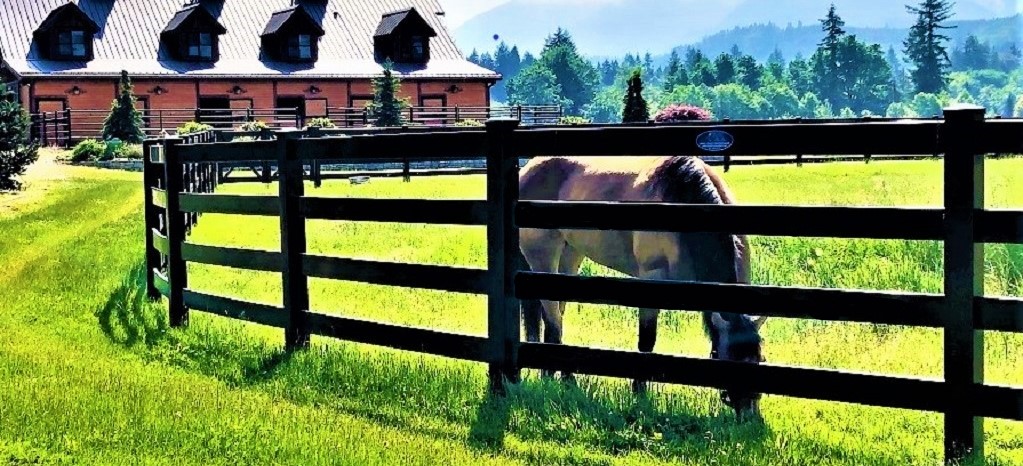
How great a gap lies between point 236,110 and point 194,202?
4456 centimetres

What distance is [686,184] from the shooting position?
7.67 metres

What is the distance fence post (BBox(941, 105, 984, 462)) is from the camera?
18.1 ft

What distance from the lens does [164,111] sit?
51812mm

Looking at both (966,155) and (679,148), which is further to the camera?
(679,148)

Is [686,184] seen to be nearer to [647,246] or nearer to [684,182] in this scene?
[684,182]

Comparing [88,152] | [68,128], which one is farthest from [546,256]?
[68,128]

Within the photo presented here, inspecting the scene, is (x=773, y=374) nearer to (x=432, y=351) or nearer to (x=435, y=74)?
(x=432, y=351)

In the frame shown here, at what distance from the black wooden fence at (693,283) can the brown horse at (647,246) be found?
22.2 inches

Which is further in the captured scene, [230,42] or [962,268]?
[230,42]

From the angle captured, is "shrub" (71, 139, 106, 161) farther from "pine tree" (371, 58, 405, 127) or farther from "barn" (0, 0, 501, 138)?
"pine tree" (371, 58, 405, 127)

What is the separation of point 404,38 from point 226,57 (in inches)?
342

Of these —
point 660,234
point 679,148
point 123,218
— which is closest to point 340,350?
point 660,234

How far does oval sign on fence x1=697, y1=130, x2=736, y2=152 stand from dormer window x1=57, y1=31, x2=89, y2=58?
166 feet

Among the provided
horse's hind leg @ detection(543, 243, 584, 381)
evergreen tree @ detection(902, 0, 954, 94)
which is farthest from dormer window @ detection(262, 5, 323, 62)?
evergreen tree @ detection(902, 0, 954, 94)
